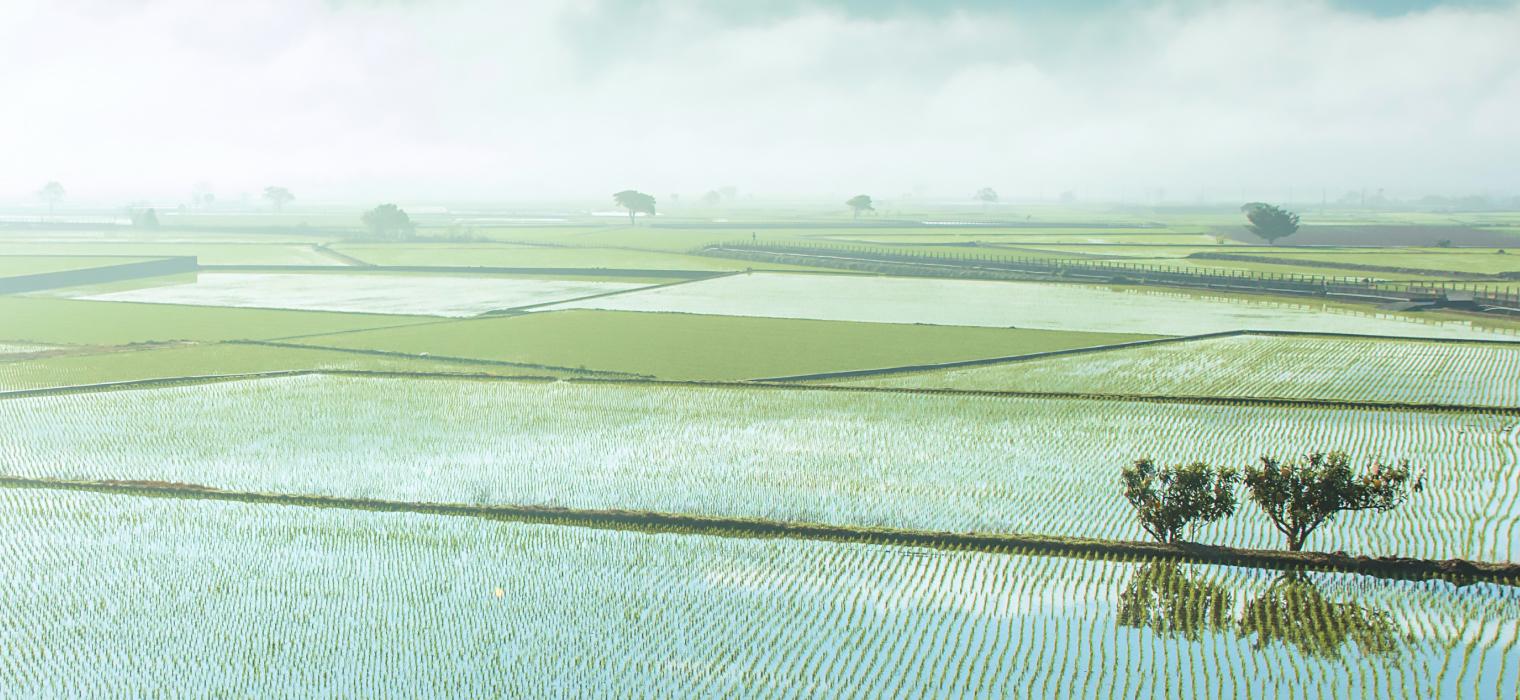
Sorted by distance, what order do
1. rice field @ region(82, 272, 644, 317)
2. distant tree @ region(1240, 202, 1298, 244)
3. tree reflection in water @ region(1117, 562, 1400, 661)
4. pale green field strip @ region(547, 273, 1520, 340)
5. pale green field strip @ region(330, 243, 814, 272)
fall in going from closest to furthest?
tree reflection in water @ region(1117, 562, 1400, 661) < pale green field strip @ region(547, 273, 1520, 340) < rice field @ region(82, 272, 644, 317) < pale green field strip @ region(330, 243, 814, 272) < distant tree @ region(1240, 202, 1298, 244)

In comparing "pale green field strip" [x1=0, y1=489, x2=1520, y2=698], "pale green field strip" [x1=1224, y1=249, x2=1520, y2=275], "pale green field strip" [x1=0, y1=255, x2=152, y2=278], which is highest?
"pale green field strip" [x1=1224, y1=249, x2=1520, y2=275]

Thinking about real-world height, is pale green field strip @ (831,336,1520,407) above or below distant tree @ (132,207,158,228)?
below

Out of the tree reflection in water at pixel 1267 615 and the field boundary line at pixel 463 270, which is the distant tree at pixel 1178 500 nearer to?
the tree reflection in water at pixel 1267 615

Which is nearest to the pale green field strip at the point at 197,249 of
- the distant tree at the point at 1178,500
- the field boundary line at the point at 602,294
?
the field boundary line at the point at 602,294

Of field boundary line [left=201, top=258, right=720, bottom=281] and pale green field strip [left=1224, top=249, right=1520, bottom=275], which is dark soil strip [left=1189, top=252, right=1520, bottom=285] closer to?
pale green field strip [left=1224, top=249, right=1520, bottom=275]

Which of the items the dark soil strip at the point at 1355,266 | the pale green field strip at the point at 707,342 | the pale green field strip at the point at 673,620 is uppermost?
the dark soil strip at the point at 1355,266

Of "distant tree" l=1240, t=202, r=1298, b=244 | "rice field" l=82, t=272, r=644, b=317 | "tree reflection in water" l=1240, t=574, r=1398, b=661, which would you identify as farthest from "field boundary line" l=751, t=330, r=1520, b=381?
"distant tree" l=1240, t=202, r=1298, b=244
